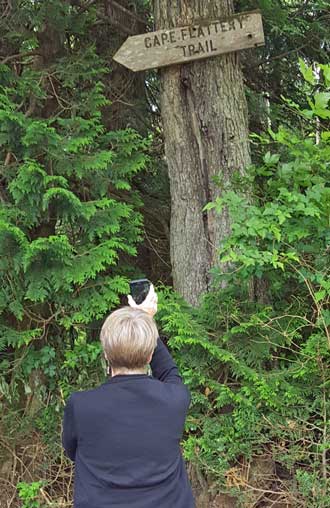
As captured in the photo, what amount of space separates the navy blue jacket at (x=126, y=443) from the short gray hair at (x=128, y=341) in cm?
6

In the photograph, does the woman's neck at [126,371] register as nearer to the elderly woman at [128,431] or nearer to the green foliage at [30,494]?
the elderly woman at [128,431]

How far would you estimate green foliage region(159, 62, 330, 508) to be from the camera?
3203 mm

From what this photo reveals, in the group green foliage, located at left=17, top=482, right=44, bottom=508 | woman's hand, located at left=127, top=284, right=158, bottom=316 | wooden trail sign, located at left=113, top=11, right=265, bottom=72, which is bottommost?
green foliage, located at left=17, top=482, right=44, bottom=508

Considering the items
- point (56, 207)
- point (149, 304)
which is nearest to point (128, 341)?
point (149, 304)

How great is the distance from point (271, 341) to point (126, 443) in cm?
176

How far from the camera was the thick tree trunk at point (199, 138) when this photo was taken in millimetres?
3945

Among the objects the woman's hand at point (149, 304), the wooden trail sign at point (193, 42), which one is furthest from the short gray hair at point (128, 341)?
the wooden trail sign at point (193, 42)

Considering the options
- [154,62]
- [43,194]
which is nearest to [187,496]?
[43,194]

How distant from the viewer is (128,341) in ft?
6.62

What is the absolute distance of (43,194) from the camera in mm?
3701

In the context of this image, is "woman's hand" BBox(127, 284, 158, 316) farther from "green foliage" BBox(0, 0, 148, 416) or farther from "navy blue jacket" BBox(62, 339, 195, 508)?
"green foliage" BBox(0, 0, 148, 416)

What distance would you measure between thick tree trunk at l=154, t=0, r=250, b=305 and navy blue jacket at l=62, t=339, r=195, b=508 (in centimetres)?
200

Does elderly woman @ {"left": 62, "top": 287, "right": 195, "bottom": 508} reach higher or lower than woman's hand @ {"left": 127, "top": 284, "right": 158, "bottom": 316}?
lower

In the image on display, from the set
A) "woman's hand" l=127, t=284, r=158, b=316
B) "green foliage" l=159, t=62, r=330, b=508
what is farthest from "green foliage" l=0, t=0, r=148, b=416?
"woman's hand" l=127, t=284, r=158, b=316
